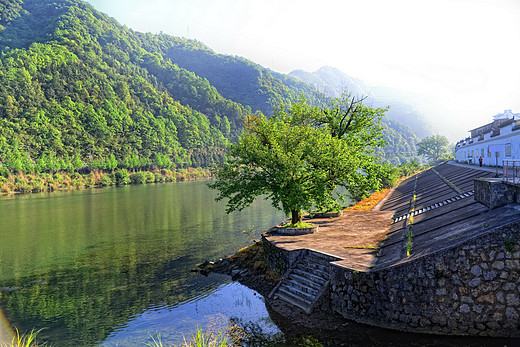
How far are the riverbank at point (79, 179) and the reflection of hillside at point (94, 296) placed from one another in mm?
93376

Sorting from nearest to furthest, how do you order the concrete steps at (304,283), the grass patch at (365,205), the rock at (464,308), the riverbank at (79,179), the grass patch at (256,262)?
the rock at (464,308) < the concrete steps at (304,283) < the grass patch at (256,262) < the grass patch at (365,205) < the riverbank at (79,179)

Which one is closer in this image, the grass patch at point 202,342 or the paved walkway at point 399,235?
the grass patch at point 202,342

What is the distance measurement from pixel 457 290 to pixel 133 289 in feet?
59.6

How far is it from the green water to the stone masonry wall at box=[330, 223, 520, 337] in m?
5.37

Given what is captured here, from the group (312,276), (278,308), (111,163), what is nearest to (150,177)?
(111,163)

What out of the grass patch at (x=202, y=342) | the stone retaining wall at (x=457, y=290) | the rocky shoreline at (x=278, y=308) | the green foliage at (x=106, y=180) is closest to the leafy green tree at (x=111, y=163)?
the green foliage at (x=106, y=180)

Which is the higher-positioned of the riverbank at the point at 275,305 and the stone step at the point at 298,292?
the stone step at the point at 298,292

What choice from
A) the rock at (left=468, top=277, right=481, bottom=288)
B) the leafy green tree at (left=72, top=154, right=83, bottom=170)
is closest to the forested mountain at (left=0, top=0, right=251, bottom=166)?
the leafy green tree at (left=72, top=154, right=83, bottom=170)

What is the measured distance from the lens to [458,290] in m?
11.4

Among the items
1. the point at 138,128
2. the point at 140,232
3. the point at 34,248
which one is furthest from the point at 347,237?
the point at 138,128

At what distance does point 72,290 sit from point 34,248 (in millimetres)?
14830

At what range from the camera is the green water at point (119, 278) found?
16516 mm

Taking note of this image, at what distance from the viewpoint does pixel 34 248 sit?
32844 mm

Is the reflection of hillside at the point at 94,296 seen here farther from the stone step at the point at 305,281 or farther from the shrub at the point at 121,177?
the shrub at the point at 121,177
